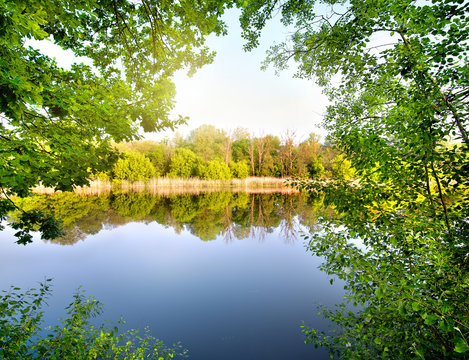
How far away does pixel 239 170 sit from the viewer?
38188mm

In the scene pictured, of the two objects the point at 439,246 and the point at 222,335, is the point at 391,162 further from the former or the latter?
the point at 222,335

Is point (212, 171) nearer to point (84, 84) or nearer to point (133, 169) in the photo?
point (133, 169)

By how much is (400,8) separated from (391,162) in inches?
67.0

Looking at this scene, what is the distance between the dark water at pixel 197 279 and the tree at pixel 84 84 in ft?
7.92

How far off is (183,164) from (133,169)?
304 inches

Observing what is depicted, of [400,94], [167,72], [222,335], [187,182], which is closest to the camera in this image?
[400,94]

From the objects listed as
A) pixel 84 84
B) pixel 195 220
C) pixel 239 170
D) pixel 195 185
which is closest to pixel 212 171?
pixel 195 185

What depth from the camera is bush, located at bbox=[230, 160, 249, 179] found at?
38.3m

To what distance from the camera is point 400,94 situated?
8.02 feet

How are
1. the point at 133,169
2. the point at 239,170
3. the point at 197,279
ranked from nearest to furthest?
1. the point at 197,279
2. the point at 133,169
3. the point at 239,170

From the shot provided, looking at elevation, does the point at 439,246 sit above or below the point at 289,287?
above

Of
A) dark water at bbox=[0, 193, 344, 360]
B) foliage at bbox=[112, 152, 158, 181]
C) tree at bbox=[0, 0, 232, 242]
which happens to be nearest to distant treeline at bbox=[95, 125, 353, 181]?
foliage at bbox=[112, 152, 158, 181]

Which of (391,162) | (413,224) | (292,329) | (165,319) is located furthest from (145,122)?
(292,329)

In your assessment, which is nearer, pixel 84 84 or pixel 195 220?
pixel 84 84
